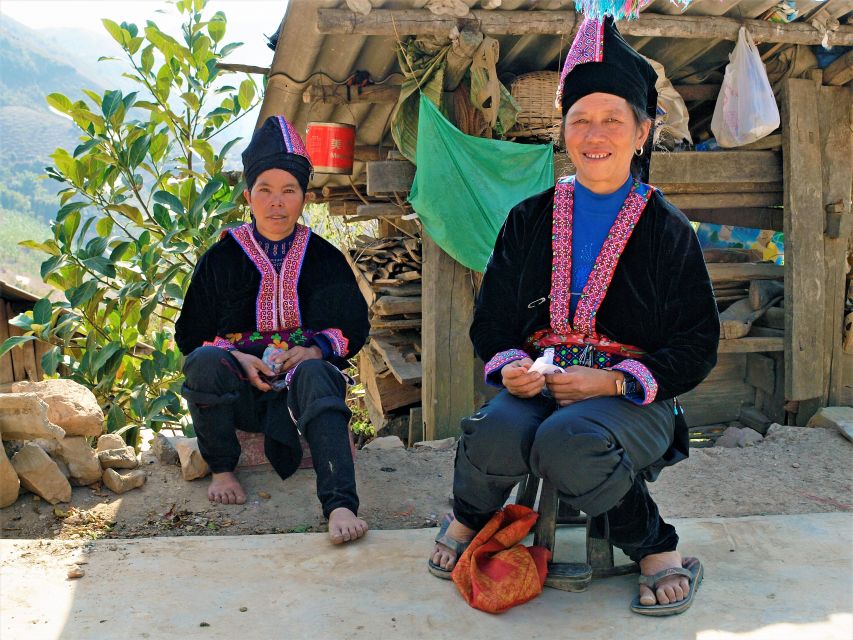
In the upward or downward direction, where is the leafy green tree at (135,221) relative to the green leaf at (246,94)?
downward

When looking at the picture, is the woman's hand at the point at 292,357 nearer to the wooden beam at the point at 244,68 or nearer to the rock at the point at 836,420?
the wooden beam at the point at 244,68

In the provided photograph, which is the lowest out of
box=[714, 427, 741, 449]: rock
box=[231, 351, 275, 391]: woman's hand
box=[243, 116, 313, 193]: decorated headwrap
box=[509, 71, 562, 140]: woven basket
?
box=[714, 427, 741, 449]: rock

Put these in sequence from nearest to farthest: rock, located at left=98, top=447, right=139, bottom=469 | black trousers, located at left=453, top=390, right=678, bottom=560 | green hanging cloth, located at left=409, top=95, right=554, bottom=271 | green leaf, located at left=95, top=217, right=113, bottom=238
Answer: black trousers, located at left=453, top=390, right=678, bottom=560 < rock, located at left=98, top=447, right=139, bottom=469 < green hanging cloth, located at left=409, top=95, right=554, bottom=271 < green leaf, located at left=95, top=217, right=113, bottom=238

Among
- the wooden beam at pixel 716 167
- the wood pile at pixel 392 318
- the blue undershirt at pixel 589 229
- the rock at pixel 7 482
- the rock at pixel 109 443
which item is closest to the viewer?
the blue undershirt at pixel 589 229

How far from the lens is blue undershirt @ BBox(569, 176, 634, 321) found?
253 centimetres

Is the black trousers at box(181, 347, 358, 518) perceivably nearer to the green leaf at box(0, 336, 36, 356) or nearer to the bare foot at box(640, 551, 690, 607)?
the bare foot at box(640, 551, 690, 607)

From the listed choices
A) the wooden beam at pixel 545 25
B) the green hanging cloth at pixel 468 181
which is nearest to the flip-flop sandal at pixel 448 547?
the green hanging cloth at pixel 468 181

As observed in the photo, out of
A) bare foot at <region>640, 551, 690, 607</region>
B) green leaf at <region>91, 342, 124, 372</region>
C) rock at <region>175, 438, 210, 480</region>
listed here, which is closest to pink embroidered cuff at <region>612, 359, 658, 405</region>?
bare foot at <region>640, 551, 690, 607</region>

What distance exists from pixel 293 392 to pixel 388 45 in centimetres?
255

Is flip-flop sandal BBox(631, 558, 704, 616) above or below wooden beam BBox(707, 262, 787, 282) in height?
below

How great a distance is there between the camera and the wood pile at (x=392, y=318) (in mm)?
5863

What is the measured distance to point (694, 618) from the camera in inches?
89.5

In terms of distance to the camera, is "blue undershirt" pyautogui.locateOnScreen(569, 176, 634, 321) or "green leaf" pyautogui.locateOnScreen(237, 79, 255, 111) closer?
"blue undershirt" pyautogui.locateOnScreen(569, 176, 634, 321)

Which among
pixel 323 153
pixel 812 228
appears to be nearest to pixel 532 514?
pixel 323 153
